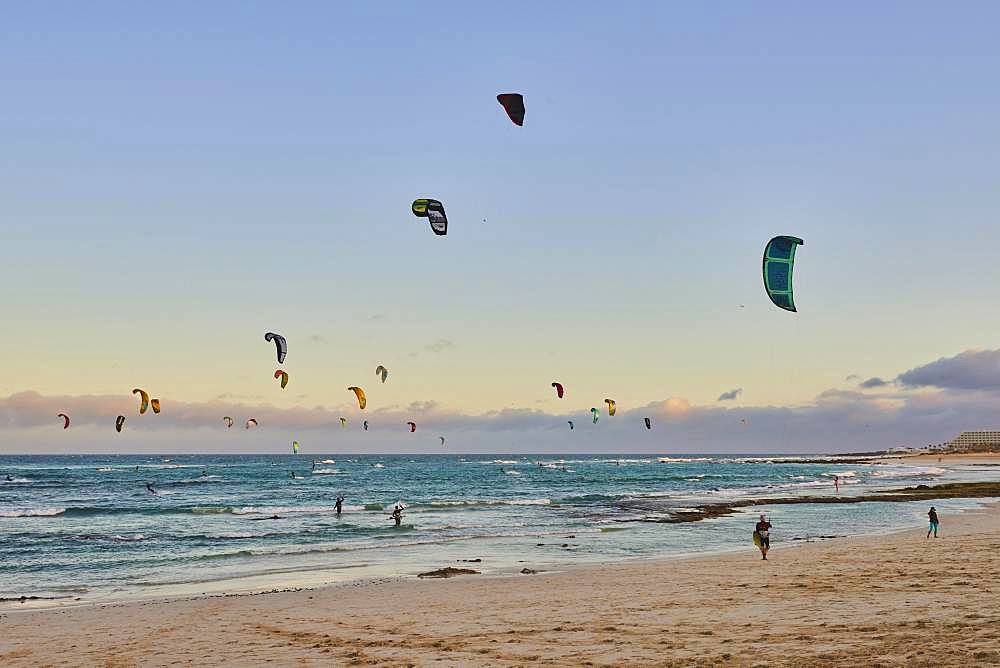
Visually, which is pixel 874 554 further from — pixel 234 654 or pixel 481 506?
pixel 481 506

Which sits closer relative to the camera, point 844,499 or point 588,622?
point 588,622

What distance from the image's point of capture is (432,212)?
2611cm

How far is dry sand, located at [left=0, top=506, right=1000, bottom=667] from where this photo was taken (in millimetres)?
10070

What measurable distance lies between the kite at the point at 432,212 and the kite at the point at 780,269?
987cm

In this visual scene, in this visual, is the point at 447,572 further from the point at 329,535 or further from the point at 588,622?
the point at 329,535

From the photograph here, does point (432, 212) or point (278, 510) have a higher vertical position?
point (432, 212)

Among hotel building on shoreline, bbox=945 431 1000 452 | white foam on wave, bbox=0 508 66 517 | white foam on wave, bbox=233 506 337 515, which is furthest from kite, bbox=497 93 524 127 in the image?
hotel building on shoreline, bbox=945 431 1000 452

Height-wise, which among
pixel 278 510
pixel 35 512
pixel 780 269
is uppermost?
pixel 780 269

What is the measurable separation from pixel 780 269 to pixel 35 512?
36.8 metres

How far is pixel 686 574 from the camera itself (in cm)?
1841

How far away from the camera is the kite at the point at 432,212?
26.1m

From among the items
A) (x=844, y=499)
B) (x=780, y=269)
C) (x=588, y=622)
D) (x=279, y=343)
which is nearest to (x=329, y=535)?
(x=279, y=343)

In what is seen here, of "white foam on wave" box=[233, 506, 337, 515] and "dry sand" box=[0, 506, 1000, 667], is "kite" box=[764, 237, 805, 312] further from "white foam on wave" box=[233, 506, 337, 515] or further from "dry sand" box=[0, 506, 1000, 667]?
"white foam on wave" box=[233, 506, 337, 515]

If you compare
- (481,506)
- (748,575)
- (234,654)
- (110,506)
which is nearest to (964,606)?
(748,575)
